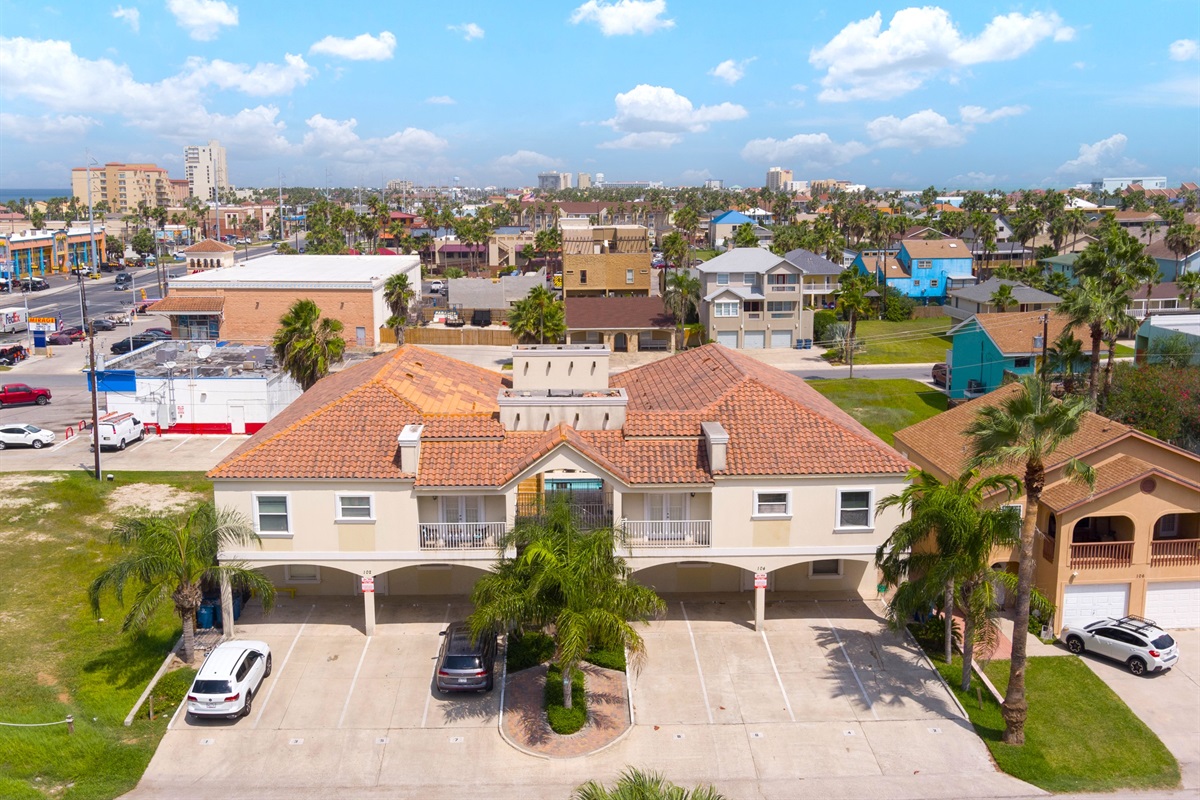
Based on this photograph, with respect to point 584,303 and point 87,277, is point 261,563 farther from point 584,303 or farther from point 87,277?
point 87,277

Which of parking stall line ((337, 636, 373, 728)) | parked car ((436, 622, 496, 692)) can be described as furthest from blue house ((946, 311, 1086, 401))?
parking stall line ((337, 636, 373, 728))

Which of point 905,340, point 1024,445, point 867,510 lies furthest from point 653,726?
point 905,340

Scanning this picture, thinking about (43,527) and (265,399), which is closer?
(43,527)

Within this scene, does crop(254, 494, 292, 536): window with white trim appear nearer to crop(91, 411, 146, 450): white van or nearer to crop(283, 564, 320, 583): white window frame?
crop(283, 564, 320, 583): white window frame

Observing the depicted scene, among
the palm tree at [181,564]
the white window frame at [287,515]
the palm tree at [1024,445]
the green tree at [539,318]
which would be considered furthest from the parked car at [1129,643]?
the green tree at [539,318]

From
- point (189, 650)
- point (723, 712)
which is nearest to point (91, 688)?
point (189, 650)
